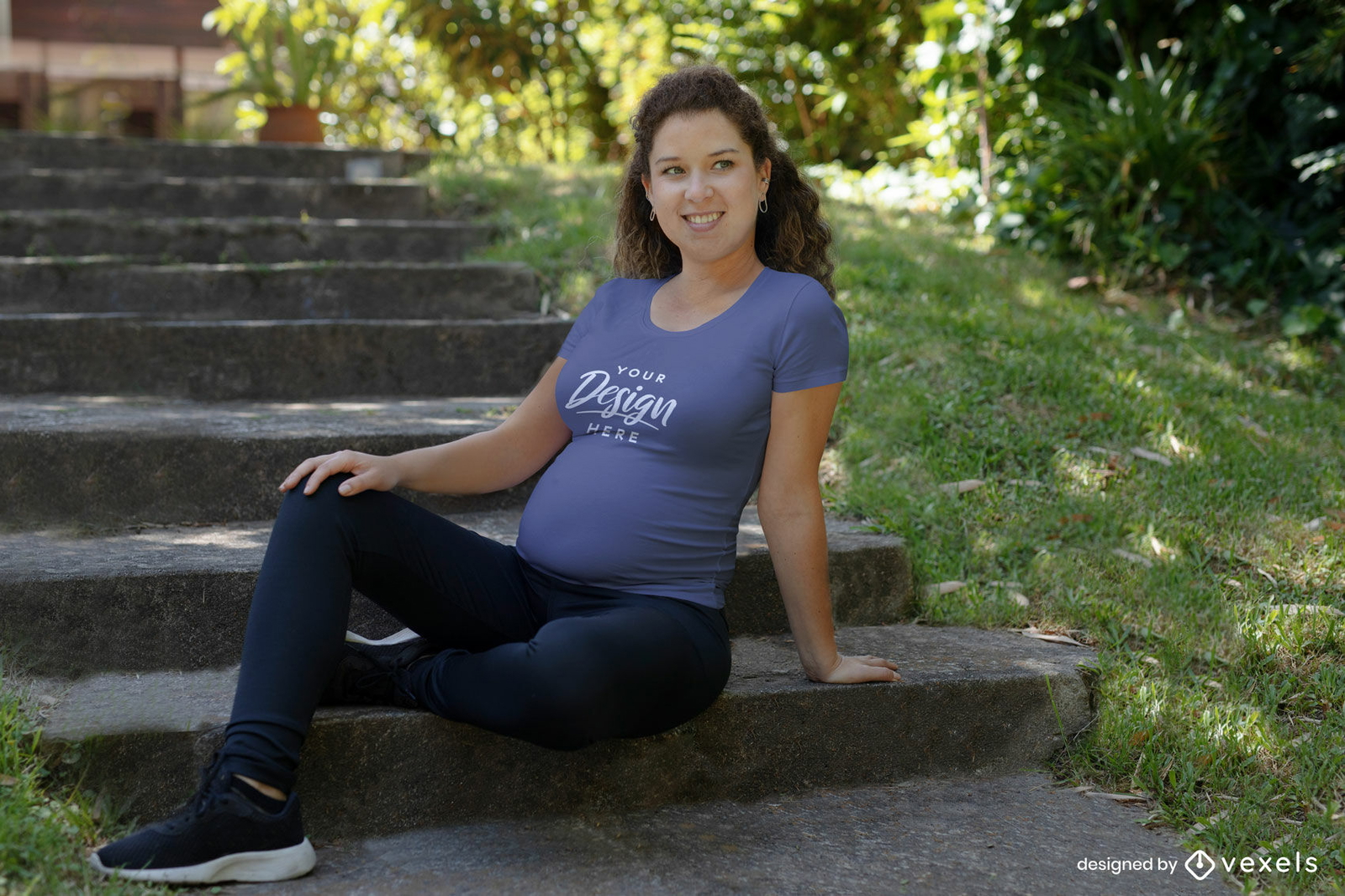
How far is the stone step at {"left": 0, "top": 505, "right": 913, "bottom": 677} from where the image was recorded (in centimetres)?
201

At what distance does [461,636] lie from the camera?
1972mm

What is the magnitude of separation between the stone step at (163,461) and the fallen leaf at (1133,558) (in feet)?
4.94

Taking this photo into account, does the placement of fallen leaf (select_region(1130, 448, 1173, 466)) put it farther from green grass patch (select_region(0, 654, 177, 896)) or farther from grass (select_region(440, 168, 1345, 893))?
green grass patch (select_region(0, 654, 177, 896))

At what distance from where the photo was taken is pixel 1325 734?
6.73 feet

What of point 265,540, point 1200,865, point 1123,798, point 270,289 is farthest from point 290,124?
point 1200,865

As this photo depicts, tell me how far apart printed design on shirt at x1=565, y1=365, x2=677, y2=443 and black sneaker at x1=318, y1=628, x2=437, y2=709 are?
555 millimetres

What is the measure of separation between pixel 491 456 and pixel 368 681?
50cm

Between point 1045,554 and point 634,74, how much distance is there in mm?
6508

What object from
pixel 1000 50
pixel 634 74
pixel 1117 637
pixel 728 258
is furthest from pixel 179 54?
pixel 1117 637

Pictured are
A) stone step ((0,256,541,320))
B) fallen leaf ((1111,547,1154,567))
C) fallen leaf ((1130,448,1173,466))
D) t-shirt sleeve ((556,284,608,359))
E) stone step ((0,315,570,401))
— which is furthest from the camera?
stone step ((0,256,541,320))

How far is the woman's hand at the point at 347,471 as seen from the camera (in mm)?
1836

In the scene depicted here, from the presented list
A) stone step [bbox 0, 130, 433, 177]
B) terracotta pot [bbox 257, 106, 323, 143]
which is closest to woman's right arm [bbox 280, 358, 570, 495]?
stone step [bbox 0, 130, 433, 177]

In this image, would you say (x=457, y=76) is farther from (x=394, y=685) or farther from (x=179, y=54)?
(x=394, y=685)

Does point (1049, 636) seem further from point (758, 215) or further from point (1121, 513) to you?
point (758, 215)
